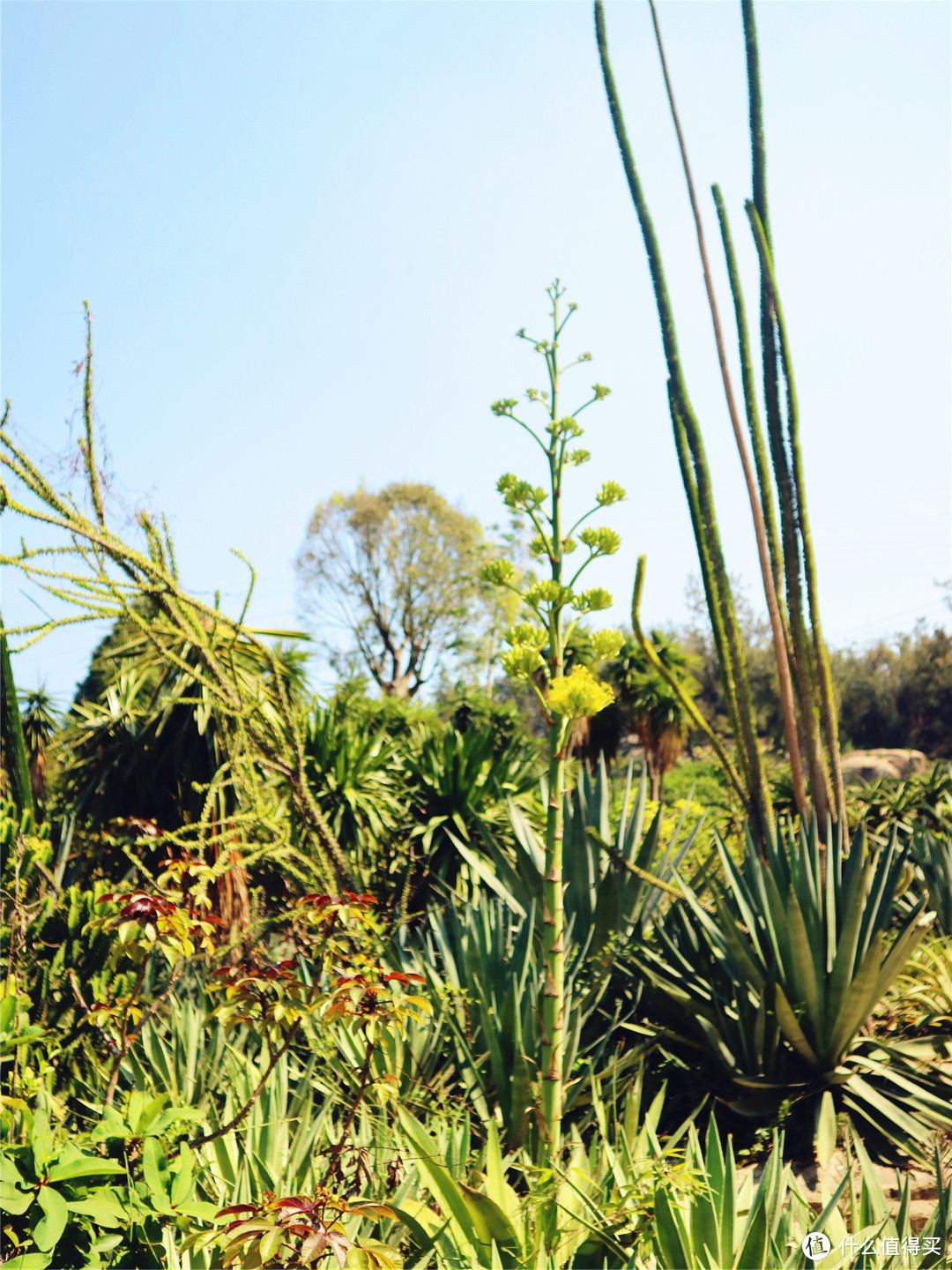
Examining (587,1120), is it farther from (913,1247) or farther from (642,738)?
(642,738)

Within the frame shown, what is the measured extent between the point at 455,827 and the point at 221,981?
4737mm

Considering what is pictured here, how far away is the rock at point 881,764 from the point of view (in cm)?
1912

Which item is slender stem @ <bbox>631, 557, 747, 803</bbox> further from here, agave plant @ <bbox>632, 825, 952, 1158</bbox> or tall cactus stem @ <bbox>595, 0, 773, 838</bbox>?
agave plant @ <bbox>632, 825, 952, 1158</bbox>

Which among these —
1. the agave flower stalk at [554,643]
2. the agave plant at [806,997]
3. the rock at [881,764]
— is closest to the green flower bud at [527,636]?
the agave flower stalk at [554,643]

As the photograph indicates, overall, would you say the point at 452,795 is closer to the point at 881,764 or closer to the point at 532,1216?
the point at 532,1216

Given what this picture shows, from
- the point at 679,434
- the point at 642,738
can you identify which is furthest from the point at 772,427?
the point at 642,738

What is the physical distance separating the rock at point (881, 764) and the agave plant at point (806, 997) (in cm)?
1592

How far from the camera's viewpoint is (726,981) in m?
4.09

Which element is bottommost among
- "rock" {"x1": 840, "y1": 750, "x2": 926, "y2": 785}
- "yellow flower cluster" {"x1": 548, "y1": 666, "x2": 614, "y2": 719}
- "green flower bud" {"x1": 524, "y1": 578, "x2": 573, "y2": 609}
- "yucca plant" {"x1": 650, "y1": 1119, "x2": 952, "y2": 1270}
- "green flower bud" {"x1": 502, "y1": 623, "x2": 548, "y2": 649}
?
"yucca plant" {"x1": 650, "y1": 1119, "x2": 952, "y2": 1270}

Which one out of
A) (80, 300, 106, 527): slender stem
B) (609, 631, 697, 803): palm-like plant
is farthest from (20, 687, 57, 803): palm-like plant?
(609, 631, 697, 803): palm-like plant

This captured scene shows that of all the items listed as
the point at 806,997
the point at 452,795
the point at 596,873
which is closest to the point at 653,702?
the point at 452,795

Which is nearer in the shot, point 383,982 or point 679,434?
point 383,982
